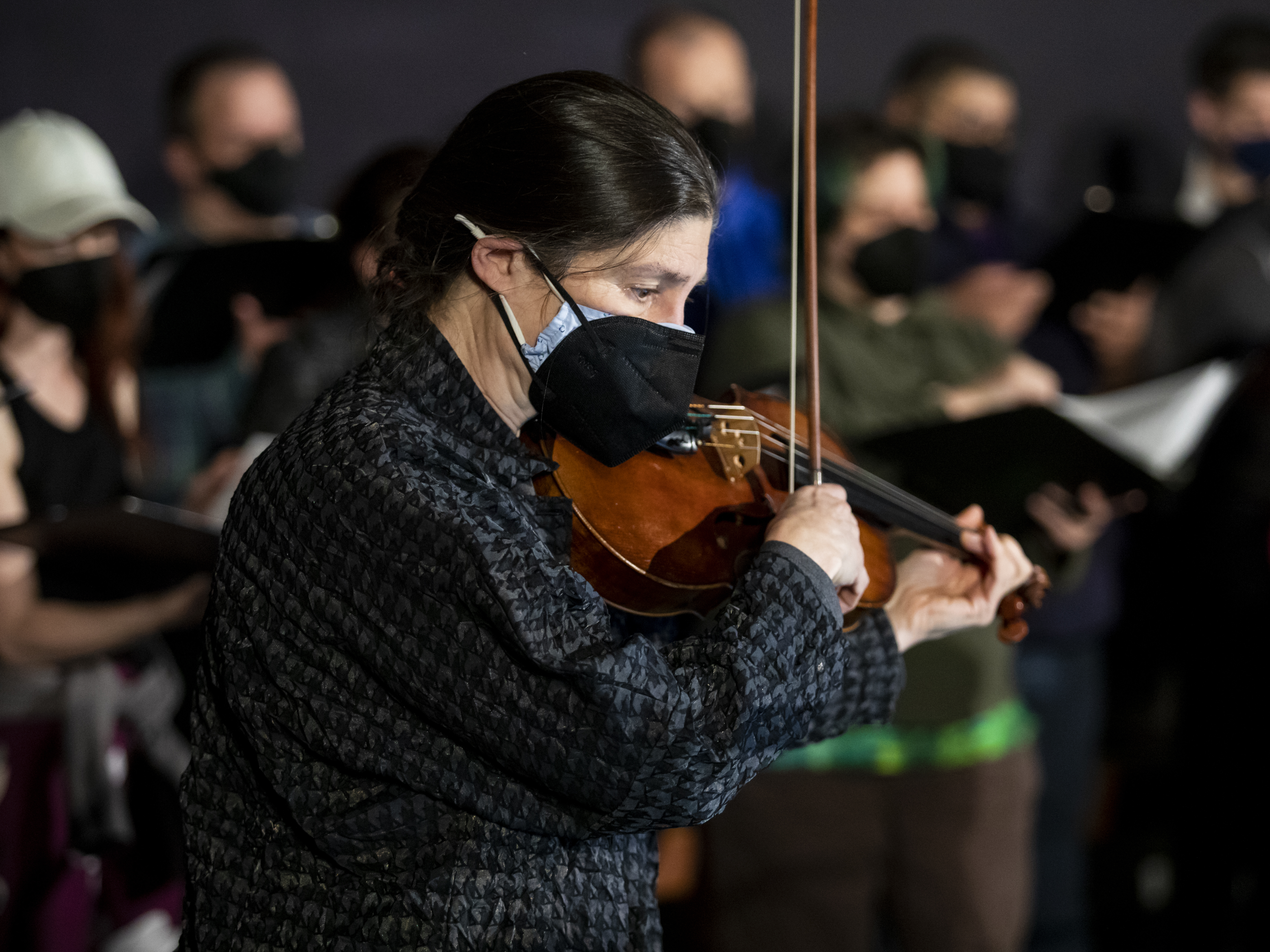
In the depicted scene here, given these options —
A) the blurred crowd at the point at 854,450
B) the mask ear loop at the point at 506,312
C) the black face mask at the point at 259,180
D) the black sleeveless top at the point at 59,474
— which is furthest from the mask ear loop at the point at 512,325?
the black face mask at the point at 259,180

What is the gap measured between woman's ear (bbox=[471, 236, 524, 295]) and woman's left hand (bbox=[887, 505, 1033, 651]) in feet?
1.74

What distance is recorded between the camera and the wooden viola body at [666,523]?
110 centimetres

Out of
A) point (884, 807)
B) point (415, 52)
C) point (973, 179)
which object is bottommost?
point (884, 807)

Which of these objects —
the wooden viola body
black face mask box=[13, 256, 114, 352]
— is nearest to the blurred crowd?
black face mask box=[13, 256, 114, 352]

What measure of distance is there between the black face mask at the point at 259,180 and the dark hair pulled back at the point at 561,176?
1556 millimetres

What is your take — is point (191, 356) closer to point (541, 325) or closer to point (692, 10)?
point (692, 10)

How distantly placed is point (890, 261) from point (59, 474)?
132 centimetres

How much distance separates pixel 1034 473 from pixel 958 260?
2.97 ft

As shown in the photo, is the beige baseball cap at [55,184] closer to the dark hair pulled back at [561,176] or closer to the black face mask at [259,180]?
the black face mask at [259,180]

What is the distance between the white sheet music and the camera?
6.55 feet

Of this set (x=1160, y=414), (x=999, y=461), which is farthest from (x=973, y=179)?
(x=999, y=461)

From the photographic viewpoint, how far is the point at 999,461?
74.1 inches

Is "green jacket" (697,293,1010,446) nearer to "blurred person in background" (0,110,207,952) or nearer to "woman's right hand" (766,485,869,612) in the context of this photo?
"woman's right hand" (766,485,869,612)

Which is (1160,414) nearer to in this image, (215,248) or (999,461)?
(999,461)
